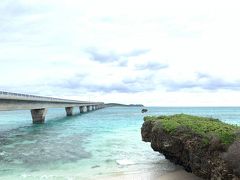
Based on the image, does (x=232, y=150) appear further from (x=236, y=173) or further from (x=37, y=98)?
(x=37, y=98)

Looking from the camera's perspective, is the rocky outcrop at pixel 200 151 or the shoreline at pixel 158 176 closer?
the rocky outcrop at pixel 200 151

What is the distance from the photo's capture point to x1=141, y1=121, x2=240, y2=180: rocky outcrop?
12945 millimetres

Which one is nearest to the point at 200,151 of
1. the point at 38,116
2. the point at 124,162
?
the point at 124,162

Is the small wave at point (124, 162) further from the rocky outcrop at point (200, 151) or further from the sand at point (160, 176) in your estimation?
the sand at point (160, 176)

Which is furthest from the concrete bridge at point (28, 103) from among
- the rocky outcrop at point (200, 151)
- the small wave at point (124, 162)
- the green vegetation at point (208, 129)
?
the green vegetation at point (208, 129)

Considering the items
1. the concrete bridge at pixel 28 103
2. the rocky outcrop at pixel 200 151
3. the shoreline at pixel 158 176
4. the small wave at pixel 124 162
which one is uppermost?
the concrete bridge at pixel 28 103

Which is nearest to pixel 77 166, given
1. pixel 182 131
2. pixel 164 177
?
pixel 164 177

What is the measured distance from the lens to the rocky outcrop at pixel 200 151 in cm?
1295

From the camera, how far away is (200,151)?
1495 centimetres

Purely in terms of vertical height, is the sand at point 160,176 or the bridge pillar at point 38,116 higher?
the bridge pillar at point 38,116

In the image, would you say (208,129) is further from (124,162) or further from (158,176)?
(124,162)

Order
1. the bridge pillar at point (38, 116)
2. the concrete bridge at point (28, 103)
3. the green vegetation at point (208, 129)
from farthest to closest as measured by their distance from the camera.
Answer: the bridge pillar at point (38, 116)
the concrete bridge at point (28, 103)
the green vegetation at point (208, 129)

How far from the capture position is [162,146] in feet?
62.5

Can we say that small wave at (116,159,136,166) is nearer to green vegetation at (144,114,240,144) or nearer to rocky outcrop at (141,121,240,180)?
rocky outcrop at (141,121,240,180)
